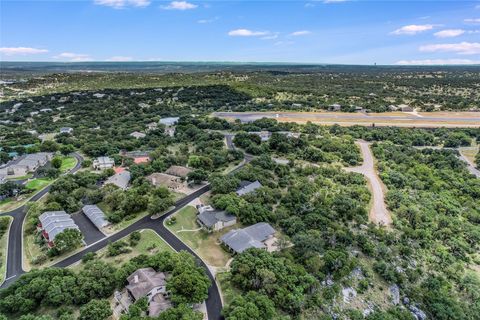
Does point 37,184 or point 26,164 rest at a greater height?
point 26,164

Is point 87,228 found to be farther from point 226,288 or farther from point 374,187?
point 374,187

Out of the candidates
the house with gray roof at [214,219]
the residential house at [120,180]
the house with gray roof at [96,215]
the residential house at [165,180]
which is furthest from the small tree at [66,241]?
the residential house at [165,180]

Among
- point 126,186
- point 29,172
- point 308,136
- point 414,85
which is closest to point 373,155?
point 308,136

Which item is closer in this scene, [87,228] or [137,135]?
[87,228]

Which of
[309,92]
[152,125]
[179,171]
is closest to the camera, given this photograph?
[179,171]

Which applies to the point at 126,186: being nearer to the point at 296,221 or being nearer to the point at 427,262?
the point at 296,221

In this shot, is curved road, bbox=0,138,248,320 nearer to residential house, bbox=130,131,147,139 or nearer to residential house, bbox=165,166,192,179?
residential house, bbox=165,166,192,179

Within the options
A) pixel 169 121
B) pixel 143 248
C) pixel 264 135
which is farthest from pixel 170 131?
pixel 143 248
